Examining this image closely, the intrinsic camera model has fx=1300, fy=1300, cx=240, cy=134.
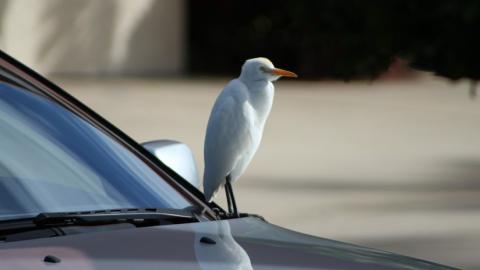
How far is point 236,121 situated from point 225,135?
2.2 inches

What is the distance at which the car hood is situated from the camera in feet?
8.63

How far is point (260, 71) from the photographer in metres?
4.00

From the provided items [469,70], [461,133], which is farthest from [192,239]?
[461,133]

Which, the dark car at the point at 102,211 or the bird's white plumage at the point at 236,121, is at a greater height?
the bird's white plumage at the point at 236,121

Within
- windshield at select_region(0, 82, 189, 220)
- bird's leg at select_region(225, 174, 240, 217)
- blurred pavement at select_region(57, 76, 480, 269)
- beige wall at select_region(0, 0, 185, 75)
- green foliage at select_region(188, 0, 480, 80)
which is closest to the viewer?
windshield at select_region(0, 82, 189, 220)

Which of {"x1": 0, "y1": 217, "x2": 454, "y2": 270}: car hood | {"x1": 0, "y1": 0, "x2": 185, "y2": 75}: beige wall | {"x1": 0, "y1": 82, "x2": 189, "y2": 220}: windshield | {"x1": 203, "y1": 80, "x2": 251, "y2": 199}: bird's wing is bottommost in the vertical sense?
{"x1": 0, "y1": 217, "x2": 454, "y2": 270}: car hood

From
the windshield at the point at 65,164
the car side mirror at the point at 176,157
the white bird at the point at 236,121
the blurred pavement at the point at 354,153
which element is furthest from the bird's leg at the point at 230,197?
the blurred pavement at the point at 354,153

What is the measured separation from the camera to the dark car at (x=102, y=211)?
2715 millimetres

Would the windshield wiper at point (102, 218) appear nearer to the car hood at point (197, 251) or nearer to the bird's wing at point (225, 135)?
the car hood at point (197, 251)

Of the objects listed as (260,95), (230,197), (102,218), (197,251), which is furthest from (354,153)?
(197,251)

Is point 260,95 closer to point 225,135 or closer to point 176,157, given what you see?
point 225,135

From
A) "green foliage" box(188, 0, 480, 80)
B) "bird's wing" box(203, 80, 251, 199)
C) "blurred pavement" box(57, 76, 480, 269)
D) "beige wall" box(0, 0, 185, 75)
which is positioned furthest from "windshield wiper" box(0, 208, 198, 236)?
"beige wall" box(0, 0, 185, 75)

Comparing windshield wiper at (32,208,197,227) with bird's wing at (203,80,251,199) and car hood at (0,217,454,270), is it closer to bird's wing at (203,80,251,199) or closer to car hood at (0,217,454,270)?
car hood at (0,217,454,270)

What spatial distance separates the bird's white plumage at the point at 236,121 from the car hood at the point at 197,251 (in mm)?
854
